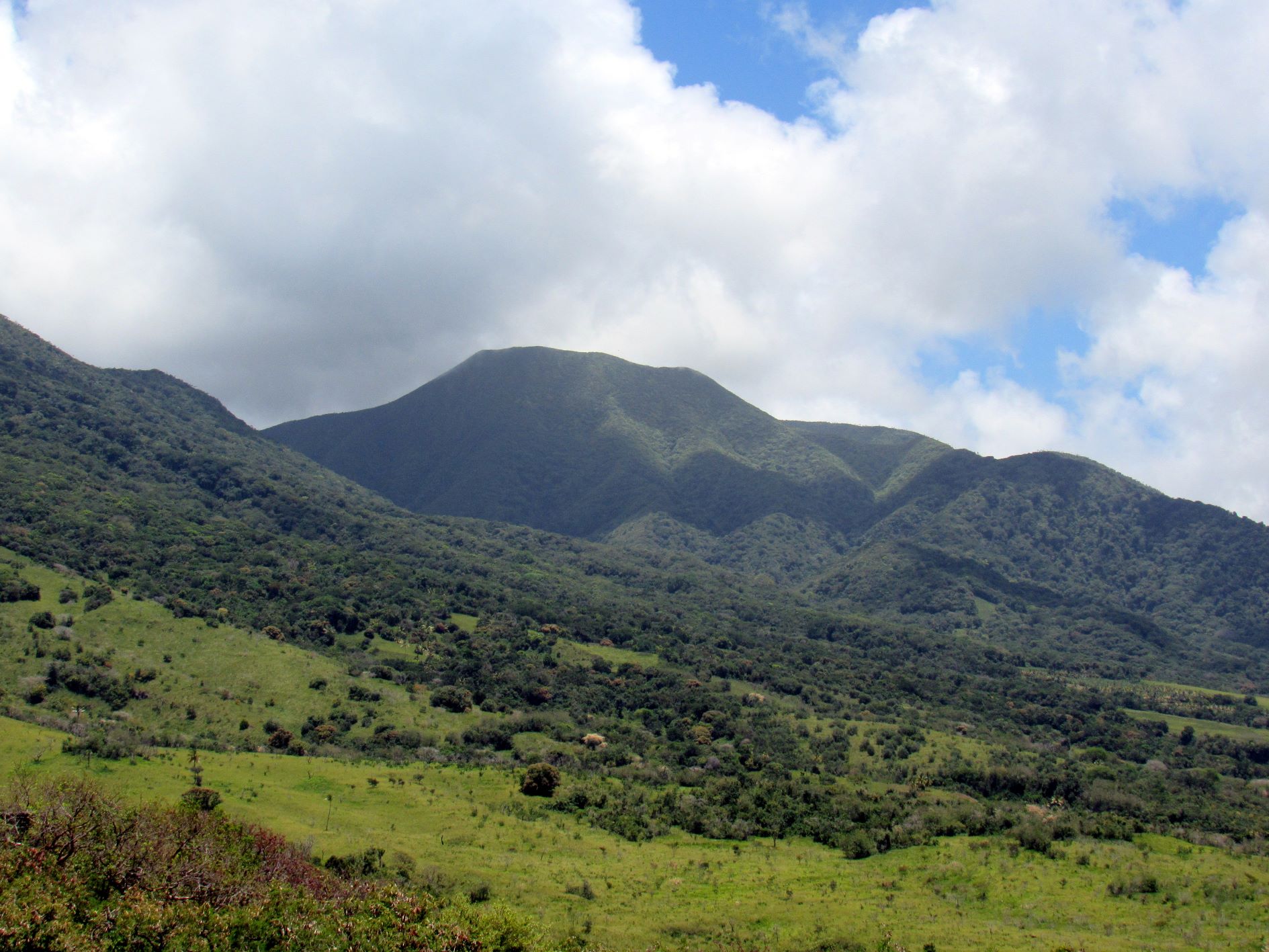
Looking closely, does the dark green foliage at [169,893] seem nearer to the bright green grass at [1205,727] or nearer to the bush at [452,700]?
the bush at [452,700]

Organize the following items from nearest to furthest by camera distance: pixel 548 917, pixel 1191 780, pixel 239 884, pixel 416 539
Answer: pixel 239 884 → pixel 548 917 → pixel 1191 780 → pixel 416 539

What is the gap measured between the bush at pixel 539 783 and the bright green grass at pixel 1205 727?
93455 mm

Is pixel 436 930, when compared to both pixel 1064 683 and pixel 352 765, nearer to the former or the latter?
pixel 352 765

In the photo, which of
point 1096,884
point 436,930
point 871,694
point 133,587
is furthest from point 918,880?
point 133,587

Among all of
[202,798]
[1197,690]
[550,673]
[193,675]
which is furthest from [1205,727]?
[193,675]

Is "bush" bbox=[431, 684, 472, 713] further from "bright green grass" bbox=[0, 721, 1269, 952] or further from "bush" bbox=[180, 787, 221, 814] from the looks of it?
"bush" bbox=[180, 787, 221, 814]

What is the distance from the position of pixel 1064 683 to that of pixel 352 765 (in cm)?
11434

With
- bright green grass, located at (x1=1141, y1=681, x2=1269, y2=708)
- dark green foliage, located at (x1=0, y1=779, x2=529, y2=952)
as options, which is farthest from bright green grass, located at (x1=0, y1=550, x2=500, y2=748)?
bright green grass, located at (x1=1141, y1=681, x2=1269, y2=708)

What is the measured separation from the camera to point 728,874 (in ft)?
138

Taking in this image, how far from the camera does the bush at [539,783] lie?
2158 inches

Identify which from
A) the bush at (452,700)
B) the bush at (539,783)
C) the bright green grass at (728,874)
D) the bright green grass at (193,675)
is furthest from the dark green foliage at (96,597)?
the bush at (539,783)

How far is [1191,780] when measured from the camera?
273ft

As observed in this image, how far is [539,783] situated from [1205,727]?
332ft

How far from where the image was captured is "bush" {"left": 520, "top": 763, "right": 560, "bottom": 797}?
54.8m
